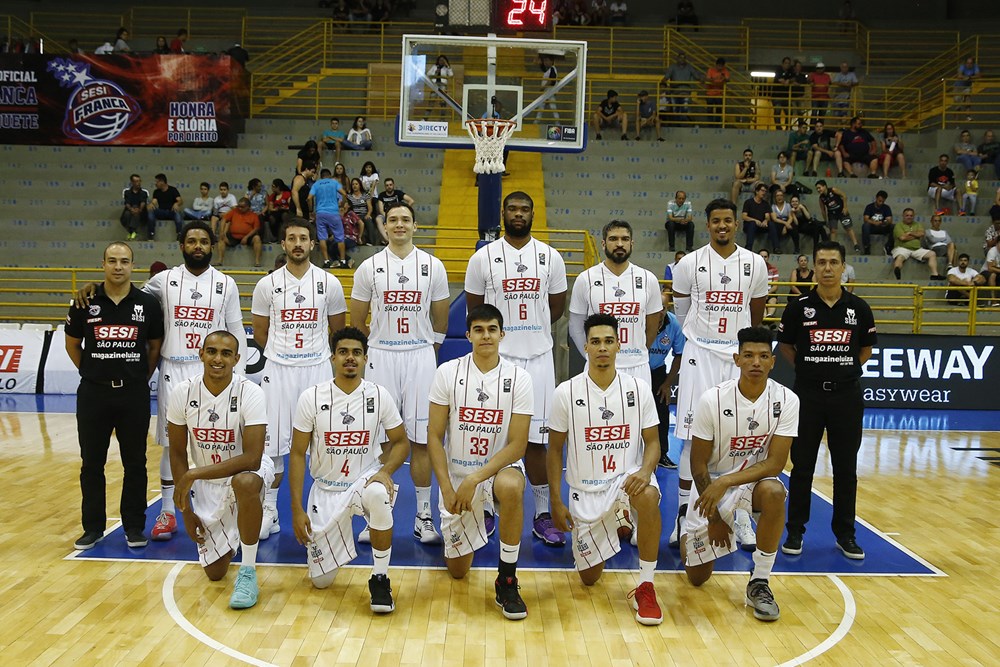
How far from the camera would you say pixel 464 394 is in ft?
19.4

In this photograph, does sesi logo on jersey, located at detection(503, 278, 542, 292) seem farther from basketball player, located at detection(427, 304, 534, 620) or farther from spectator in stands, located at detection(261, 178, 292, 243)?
spectator in stands, located at detection(261, 178, 292, 243)

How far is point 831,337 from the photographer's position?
258 inches

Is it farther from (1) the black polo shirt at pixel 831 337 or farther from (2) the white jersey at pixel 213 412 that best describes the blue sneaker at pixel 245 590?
(1) the black polo shirt at pixel 831 337

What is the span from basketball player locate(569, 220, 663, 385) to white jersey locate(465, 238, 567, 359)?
0.92 ft

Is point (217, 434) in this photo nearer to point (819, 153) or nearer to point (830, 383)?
point (830, 383)

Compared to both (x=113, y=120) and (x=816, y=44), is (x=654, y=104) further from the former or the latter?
(x=113, y=120)

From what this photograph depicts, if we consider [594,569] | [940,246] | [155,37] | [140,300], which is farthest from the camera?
[155,37]

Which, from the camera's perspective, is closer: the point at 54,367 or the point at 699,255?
the point at 699,255

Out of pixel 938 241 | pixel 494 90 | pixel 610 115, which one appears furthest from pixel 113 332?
pixel 938 241

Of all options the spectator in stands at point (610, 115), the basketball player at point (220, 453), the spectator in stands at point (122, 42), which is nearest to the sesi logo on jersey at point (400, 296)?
the basketball player at point (220, 453)

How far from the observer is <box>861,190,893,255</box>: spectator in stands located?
17.8m

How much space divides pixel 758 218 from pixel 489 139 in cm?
869

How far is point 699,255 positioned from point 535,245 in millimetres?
1192

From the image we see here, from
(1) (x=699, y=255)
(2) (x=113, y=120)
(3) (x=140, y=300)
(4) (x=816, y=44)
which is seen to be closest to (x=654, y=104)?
(4) (x=816, y=44)
